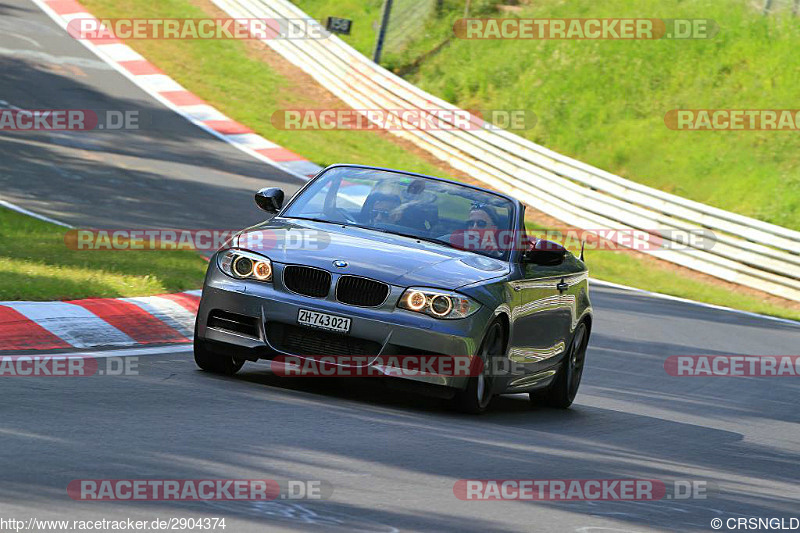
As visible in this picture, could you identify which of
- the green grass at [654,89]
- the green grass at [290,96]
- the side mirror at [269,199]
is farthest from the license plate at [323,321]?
the green grass at [654,89]

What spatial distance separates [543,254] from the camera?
9023mm

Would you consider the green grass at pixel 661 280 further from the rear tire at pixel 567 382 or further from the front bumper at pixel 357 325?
the front bumper at pixel 357 325

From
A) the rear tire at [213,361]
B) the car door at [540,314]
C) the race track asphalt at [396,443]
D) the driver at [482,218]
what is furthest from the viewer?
the driver at [482,218]

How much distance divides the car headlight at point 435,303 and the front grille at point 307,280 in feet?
1.50

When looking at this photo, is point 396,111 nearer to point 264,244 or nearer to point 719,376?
point 719,376

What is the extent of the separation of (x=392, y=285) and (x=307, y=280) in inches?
20.3

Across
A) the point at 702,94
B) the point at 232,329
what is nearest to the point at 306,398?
the point at 232,329

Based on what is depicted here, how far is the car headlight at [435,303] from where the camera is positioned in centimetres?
807

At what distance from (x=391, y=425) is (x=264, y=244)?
1.49 meters

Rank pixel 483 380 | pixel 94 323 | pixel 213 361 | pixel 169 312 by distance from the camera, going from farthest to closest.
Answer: pixel 169 312 → pixel 94 323 → pixel 213 361 → pixel 483 380

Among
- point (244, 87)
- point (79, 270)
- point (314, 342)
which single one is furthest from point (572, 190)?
point (314, 342)

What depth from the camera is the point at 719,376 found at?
13531 millimetres

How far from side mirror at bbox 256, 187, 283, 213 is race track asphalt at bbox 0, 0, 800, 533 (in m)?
1.11

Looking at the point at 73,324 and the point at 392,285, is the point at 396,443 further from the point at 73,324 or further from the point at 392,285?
the point at 73,324
